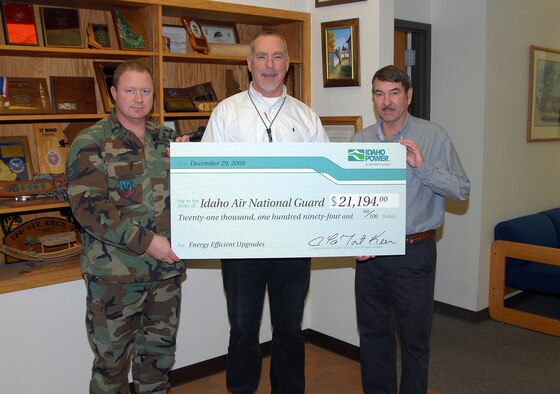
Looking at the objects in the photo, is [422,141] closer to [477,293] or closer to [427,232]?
[427,232]

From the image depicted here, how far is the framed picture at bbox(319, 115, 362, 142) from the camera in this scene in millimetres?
3338

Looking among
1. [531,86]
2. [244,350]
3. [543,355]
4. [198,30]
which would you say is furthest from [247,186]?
[531,86]

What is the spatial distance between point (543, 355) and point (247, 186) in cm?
257

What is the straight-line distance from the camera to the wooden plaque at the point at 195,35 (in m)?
3.28

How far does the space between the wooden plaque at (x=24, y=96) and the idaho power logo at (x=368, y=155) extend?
5.23 feet

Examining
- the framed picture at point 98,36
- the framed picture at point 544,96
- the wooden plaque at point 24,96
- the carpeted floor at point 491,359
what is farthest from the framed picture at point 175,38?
the framed picture at point 544,96

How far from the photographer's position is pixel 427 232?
2.46m

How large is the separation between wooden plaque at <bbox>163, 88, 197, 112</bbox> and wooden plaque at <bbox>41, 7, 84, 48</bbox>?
21.3 inches

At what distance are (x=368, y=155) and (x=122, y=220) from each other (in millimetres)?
1002

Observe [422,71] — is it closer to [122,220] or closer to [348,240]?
[348,240]

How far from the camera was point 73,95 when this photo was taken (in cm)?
295

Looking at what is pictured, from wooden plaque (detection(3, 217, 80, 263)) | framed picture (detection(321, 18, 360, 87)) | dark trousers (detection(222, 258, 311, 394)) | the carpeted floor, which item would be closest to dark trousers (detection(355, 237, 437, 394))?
dark trousers (detection(222, 258, 311, 394))

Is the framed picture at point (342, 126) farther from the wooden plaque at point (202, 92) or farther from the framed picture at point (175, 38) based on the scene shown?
the framed picture at point (175, 38)

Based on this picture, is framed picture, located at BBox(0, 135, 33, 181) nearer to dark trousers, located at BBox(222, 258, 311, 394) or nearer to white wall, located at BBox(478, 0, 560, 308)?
dark trousers, located at BBox(222, 258, 311, 394)
